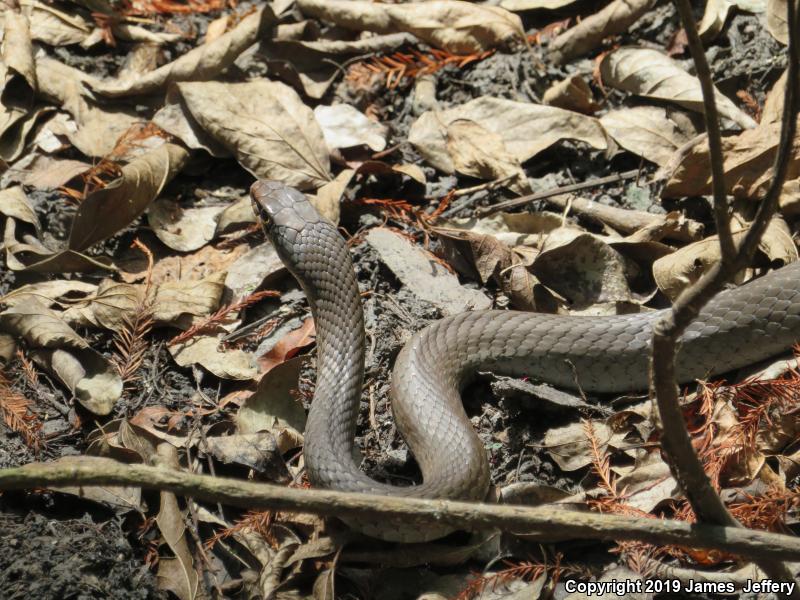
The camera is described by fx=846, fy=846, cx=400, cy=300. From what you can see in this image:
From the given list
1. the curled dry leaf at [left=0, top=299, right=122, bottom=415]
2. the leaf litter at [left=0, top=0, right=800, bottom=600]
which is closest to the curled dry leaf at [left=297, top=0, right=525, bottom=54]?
the leaf litter at [left=0, top=0, right=800, bottom=600]

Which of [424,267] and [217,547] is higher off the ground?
[424,267]

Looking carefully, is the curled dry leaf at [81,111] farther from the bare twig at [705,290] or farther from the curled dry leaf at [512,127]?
the bare twig at [705,290]

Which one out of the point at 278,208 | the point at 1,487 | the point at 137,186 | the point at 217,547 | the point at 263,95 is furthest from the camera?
the point at 263,95

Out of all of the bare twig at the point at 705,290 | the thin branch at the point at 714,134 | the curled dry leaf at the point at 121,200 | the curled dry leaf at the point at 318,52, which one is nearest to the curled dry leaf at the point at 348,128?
the curled dry leaf at the point at 318,52

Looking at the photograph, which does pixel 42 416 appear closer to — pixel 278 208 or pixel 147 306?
pixel 147 306

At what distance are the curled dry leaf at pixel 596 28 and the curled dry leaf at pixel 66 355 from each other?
404cm

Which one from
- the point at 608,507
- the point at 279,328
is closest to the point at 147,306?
the point at 279,328

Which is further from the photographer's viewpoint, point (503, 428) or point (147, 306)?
point (147, 306)

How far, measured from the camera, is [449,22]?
6.64 metres

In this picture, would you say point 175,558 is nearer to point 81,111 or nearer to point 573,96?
point 81,111

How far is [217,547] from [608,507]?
2.00 meters

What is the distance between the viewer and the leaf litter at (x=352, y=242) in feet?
13.9

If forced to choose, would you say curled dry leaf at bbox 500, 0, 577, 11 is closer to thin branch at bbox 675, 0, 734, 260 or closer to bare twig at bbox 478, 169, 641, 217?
bare twig at bbox 478, 169, 641, 217

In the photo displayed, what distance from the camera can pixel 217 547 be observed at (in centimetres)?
436
